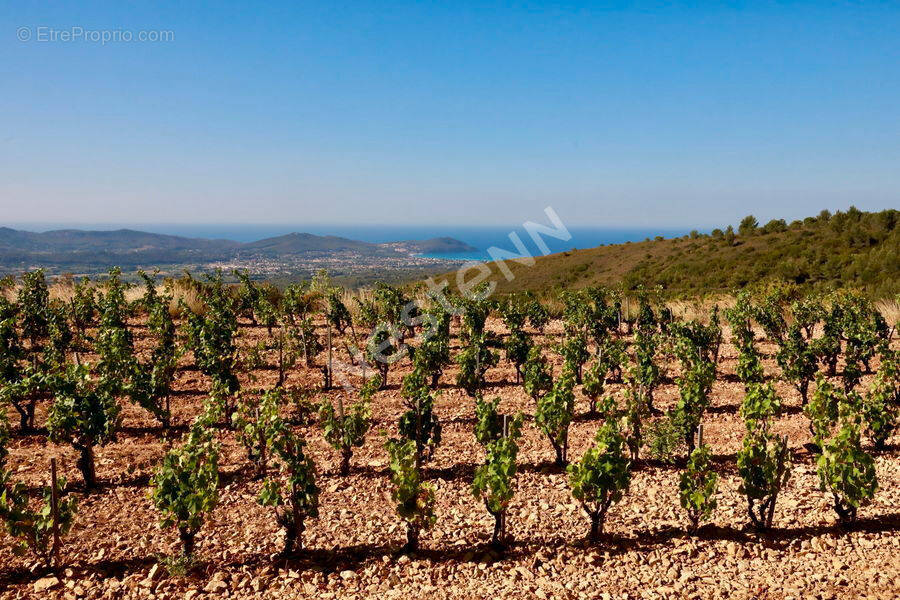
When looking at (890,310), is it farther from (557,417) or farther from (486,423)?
(486,423)

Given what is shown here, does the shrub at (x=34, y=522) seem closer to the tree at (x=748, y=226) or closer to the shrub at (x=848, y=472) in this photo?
the shrub at (x=848, y=472)

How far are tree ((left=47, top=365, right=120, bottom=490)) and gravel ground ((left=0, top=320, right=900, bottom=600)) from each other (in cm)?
54

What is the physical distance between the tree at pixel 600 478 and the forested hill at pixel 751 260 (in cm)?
3026

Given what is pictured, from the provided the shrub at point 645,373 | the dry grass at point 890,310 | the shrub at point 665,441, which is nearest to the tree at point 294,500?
the shrub at point 665,441

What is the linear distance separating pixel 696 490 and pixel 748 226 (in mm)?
55717

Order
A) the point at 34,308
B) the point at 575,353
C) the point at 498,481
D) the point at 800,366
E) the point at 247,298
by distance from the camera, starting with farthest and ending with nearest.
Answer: the point at 247,298
the point at 34,308
the point at 575,353
the point at 800,366
the point at 498,481

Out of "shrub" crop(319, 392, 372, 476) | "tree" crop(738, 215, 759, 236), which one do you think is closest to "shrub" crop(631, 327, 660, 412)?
"shrub" crop(319, 392, 372, 476)

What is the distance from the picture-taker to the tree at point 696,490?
6.86m

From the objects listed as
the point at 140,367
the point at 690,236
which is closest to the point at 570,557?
the point at 140,367

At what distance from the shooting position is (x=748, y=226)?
5369cm

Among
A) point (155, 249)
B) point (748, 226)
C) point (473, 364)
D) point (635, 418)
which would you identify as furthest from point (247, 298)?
point (155, 249)

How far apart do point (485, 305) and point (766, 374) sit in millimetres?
10743

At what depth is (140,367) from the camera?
35.1ft

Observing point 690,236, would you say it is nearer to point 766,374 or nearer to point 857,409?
point 766,374
